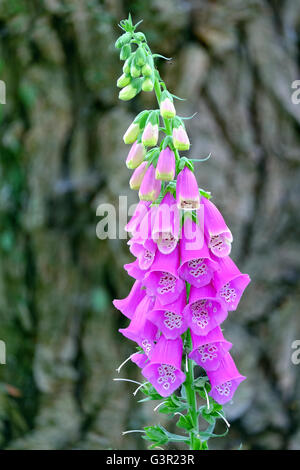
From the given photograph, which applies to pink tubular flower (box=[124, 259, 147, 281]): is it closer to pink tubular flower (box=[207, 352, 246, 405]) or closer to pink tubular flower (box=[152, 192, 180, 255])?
pink tubular flower (box=[152, 192, 180, 255])

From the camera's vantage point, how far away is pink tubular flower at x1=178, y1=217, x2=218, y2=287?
1063mm

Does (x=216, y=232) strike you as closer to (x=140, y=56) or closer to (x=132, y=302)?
(x=132, y=302)

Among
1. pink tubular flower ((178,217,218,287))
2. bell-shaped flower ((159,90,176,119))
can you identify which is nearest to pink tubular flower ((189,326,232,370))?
pink tubular flower ((178,217,218,287))

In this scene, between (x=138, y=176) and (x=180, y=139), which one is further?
(x=138, y=176)

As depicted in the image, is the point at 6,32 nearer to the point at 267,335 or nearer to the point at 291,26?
the point at 291,26

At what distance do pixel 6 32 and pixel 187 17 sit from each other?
0.81 meters

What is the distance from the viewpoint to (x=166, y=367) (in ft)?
3.51

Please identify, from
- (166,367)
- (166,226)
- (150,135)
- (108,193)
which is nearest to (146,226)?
(166,226)

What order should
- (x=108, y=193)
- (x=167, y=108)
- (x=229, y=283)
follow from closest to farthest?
(x=167, y=108)
(x=229, y=283)
(x=108, y=193)

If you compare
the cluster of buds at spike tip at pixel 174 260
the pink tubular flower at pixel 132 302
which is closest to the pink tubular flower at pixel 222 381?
the cluster of buds at spike tip at pixel 174 260

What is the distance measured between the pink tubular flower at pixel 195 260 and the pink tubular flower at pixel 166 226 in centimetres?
3

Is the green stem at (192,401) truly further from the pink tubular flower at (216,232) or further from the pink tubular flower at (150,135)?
the pink tubular flower at (150,135)

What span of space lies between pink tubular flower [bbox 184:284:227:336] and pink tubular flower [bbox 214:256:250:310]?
0.02 metres

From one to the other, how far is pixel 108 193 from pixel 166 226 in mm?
1285
